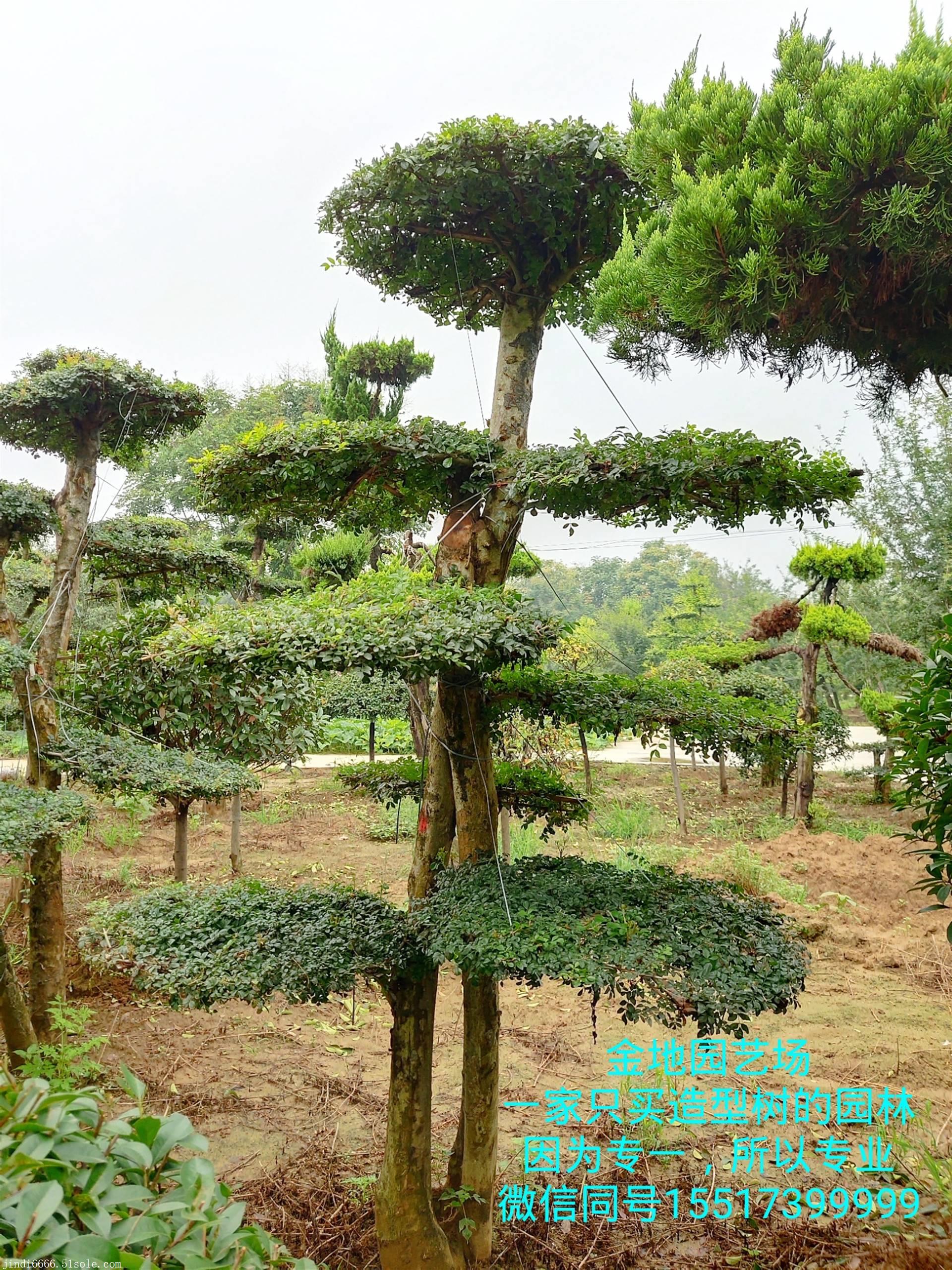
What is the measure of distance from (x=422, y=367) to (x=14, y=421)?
5.30m

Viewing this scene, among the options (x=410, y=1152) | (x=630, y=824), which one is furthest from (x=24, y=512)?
(x=630, y=824)

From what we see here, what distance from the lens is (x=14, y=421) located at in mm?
3656

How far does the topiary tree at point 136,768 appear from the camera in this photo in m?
3.07

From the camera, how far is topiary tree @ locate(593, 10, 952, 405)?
271 centimetres

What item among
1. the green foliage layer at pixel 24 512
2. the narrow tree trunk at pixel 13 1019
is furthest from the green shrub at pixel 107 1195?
the green foliage layer at pixel 24 512

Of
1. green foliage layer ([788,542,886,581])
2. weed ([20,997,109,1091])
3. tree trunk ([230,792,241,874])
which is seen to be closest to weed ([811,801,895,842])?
green foliage layer ([788,542,886,581])

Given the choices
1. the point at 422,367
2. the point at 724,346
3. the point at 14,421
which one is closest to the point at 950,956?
the point at 724,346

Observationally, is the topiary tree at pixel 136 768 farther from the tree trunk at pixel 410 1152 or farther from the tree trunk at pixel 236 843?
the tree trunk at pixel 236 843

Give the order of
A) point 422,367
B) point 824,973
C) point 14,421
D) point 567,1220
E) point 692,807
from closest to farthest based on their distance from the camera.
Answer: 1. point 567,1220
2. point 14,421
3. point 824,973
4. point 422,367
5. point 692,807

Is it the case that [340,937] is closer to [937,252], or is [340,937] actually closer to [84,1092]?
[84,1092]

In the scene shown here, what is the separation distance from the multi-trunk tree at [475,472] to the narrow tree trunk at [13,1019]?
153 cm

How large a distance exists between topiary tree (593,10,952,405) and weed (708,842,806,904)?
4.16 metres

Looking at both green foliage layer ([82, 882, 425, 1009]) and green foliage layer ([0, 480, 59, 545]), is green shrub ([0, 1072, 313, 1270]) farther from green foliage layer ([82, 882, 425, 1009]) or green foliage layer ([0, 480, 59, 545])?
green foliage layer ([0, 480, 59, 545])

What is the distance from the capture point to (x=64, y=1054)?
9.43 ft
